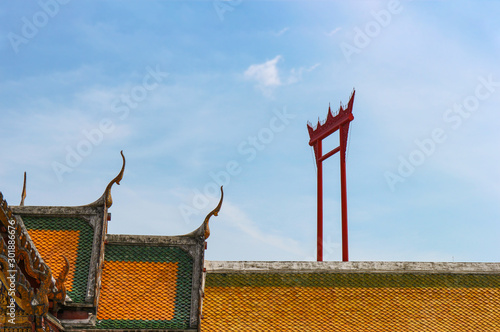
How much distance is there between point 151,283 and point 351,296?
4713mm

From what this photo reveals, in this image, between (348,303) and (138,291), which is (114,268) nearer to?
(138,291)

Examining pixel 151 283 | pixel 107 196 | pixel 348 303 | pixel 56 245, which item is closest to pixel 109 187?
pixel 107 196

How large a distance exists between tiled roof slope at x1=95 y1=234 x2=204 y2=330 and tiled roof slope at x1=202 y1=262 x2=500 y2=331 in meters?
0.97

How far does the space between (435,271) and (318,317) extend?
11.4 ft

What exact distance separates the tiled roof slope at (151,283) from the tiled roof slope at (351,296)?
3.18ft

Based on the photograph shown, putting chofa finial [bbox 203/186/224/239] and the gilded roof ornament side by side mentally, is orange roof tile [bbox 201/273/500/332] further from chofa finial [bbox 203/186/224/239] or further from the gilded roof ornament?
the gilded roof ornament

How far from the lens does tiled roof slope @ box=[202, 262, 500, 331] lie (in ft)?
43.2

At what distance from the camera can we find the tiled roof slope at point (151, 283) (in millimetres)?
12016

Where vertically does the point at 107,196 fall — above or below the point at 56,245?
above

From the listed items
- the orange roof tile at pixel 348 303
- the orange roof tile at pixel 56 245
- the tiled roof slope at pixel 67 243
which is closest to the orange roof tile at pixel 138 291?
the tiled roof slope at pixel 67 243

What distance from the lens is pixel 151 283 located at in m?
12.7

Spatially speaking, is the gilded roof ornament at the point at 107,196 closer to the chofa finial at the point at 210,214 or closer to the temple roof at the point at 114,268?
the temple roof at the point at 114,268

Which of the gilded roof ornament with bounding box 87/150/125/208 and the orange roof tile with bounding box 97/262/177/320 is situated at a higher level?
the gilded roof ornament with bounding box 87/150/125/208

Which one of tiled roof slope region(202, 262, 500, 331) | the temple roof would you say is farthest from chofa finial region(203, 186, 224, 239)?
tiled roof slope region(202, 262, 500, 331)
